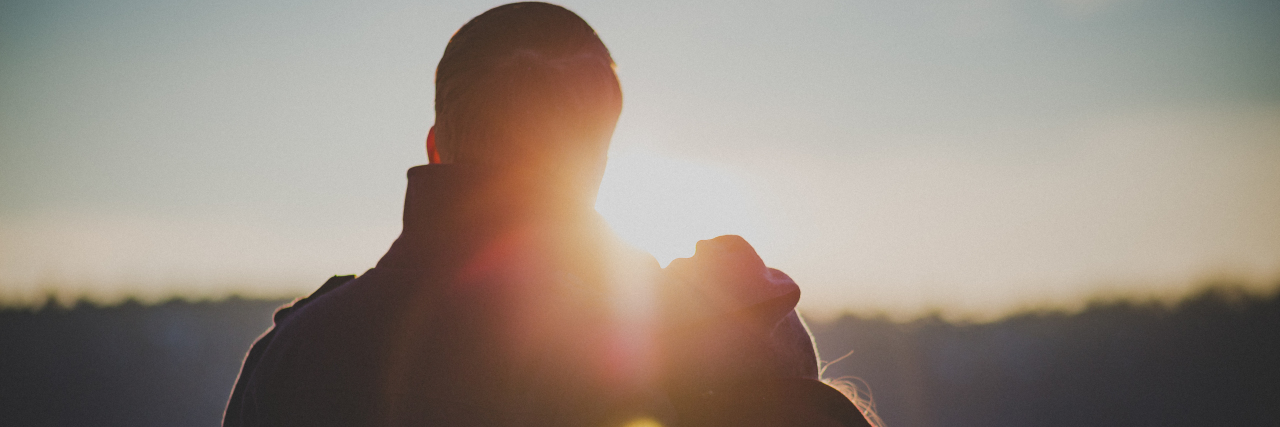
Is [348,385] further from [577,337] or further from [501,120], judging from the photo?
[501,120]

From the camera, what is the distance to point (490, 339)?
3.89 ft

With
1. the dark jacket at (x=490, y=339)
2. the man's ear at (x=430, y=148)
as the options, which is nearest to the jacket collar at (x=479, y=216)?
the dark jacket at (x=490, y=339)

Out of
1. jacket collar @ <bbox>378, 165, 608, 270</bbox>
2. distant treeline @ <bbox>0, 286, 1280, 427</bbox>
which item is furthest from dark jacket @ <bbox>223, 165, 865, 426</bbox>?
distant treeline @ <bbox>0, 286, 1280, 427</bbox>

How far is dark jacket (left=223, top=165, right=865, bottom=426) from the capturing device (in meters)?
1.08

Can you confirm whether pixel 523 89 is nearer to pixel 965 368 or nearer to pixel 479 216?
pixel 479 216

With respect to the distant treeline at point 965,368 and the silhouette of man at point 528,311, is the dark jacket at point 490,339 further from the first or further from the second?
the distant treeline at point 965,368

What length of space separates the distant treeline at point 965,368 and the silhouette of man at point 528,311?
81.1 ft

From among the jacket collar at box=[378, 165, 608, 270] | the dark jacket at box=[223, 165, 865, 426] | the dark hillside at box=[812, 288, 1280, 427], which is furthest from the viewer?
the dark hillside at box=[812, 288, 1280, 427]

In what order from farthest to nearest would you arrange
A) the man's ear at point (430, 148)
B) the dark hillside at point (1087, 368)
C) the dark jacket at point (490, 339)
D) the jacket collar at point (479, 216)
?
the dark hillside at point (1087, 368), the man's ear at point (430, 148), the jacket collar at point (479, 216), the dark jacket at point (490, 339)

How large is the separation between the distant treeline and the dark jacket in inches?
976

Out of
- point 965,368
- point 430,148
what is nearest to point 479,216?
point 430,148

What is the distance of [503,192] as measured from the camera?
50.7 inches

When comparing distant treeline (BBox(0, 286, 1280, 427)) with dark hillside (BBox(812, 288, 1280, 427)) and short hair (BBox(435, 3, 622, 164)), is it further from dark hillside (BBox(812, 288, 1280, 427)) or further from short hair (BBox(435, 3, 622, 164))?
short hair (BBox(435, 3, 622, 164))

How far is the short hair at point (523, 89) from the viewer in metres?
1.36
